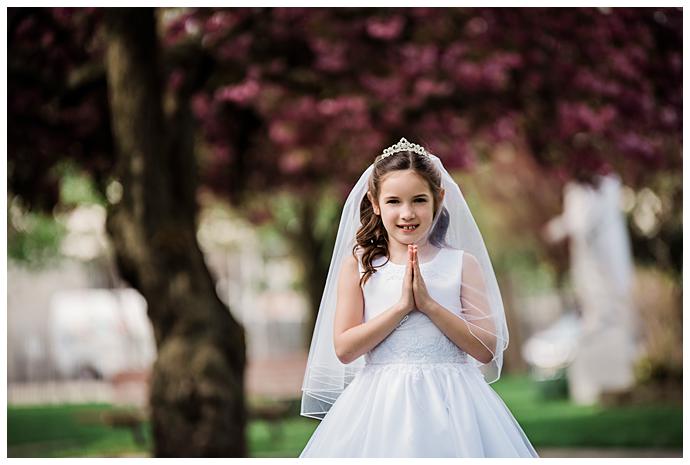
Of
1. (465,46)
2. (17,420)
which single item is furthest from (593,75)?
(17,420)

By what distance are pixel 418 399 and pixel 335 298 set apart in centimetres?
52

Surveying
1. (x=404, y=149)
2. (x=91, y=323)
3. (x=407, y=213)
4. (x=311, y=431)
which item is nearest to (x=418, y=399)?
(x=407, y=213)

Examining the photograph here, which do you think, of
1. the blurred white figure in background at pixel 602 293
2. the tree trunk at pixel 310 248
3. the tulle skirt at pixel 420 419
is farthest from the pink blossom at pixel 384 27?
the blurred white figure in background at pixel 602 293

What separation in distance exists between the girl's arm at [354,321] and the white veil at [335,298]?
141mm

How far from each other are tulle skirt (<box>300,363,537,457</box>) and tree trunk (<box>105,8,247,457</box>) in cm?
377

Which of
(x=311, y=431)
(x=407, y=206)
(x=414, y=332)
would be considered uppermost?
(x=407, y=206)

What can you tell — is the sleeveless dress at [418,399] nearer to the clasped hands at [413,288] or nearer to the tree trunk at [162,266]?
the clasped hands at [413,288]

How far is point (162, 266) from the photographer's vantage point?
25.4ft

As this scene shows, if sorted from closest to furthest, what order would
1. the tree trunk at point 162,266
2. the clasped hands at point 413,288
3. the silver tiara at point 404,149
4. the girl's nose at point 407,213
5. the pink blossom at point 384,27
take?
1. the clasped hands at point 413,288
2. the girl's nose at point 407,213
3. the silver tiara at point 404,149
4. the tree trunk at point 162,266
5. the pink blossom at point 384,27

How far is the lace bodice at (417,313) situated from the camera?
381 centimetres

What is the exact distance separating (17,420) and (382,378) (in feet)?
43.8

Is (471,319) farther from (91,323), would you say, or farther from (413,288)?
(91,323)

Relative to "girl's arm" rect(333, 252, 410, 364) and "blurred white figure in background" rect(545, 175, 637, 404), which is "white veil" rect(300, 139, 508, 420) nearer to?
"girl's arm" rect(333, 252, 410, 364)

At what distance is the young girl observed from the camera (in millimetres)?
3734
